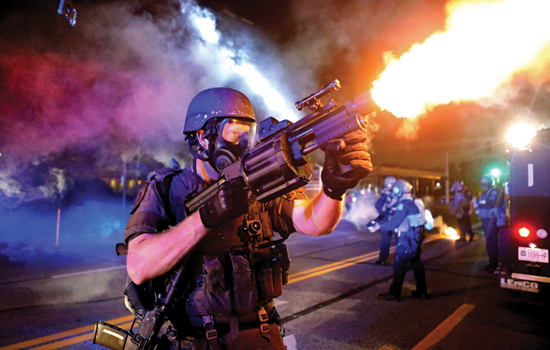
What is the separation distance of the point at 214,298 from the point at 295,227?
31.7 inches

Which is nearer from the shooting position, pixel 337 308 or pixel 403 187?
pixel 337 308

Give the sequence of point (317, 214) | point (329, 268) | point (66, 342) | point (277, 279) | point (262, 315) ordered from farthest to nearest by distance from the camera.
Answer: point (329, 268) → point (66, 342) → point (317, 214) → point (277, 279) → point (262, 315)

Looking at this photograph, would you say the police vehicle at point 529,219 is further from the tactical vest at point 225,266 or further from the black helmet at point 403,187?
the tactical vest at point 225,266

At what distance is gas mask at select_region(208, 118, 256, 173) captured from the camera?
2.08 meters

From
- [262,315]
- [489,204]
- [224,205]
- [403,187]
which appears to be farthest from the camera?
[489,204]

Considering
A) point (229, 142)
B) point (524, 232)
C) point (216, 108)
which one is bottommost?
point (524, 232)

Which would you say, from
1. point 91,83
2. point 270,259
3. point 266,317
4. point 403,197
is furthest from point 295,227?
point 91,83

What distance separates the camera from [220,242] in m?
2.05

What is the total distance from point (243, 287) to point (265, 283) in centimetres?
16

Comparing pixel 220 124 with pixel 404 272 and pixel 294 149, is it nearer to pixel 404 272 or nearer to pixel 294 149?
pixel 294 149

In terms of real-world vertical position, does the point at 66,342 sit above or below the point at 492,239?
below

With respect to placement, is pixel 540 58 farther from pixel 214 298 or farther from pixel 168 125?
pixel 168 125

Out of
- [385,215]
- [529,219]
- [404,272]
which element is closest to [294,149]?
[404,272]

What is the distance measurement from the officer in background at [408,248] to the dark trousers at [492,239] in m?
3.37
